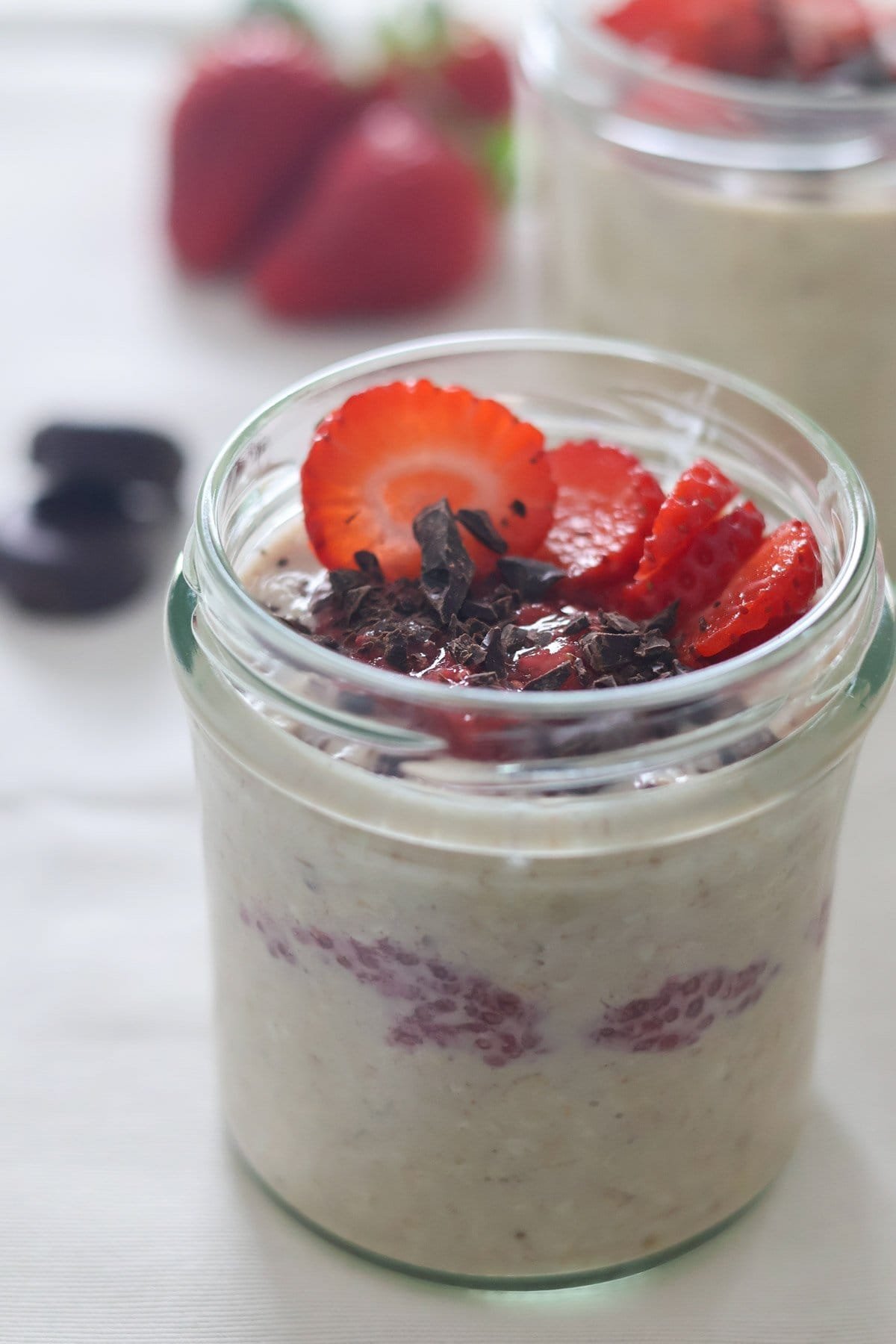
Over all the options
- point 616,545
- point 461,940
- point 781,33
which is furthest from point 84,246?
point 461,940

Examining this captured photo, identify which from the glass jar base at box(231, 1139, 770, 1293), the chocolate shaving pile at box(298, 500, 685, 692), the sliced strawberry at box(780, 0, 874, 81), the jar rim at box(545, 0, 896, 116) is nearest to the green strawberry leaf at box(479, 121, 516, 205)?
the jar rim at box(545, 0, 896, 116)

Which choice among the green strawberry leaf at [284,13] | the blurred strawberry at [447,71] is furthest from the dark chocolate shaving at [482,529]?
the green strawberry leaf at [284,13]

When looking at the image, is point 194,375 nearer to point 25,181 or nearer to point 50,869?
point 25,181

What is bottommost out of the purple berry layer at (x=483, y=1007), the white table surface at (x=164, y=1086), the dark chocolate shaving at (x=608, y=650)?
the white table surface at (x=164, y=1086)

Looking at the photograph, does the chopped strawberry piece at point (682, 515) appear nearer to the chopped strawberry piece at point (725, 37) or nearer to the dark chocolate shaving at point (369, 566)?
the dark chocolate shaving at point (369, 566)

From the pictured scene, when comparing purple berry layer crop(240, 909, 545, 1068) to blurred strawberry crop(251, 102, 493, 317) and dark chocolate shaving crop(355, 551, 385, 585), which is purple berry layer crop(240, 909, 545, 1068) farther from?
blurred strawberry crop(251, 102, 493, 317)
